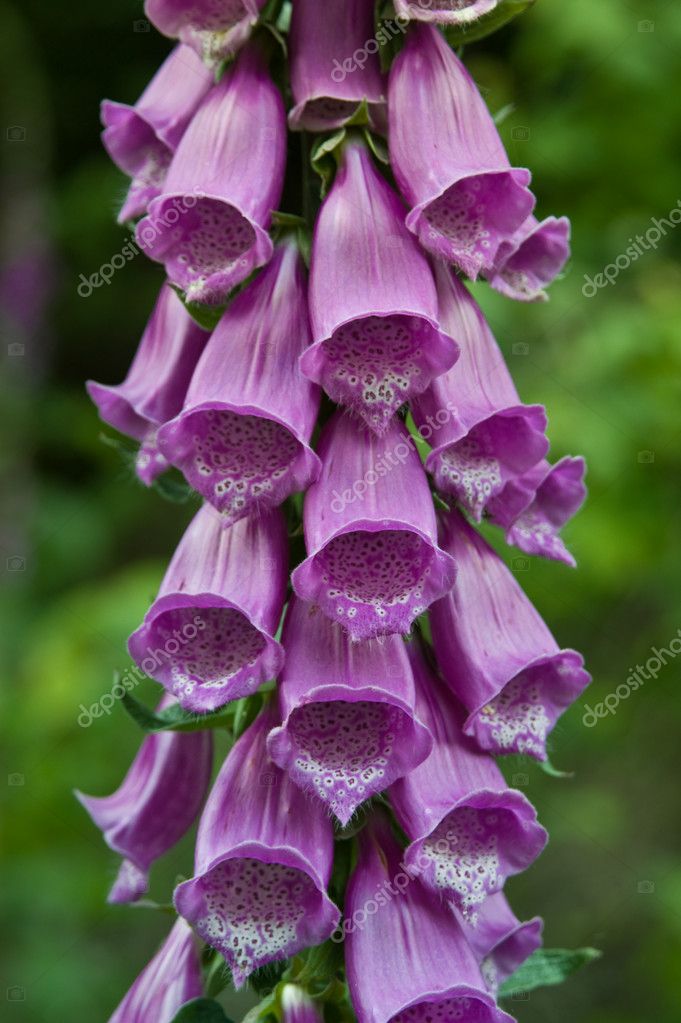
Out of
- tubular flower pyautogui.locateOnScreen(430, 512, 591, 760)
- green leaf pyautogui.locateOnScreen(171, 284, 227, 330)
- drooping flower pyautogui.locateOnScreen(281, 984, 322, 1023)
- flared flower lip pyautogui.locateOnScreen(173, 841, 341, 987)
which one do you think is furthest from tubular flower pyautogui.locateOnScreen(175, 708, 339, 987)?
green leaf pyautogui.locateOnScreen(171, 284, 227, 330)

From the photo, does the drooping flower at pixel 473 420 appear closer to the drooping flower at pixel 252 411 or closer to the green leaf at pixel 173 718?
the drooping flower at pixel 252 411

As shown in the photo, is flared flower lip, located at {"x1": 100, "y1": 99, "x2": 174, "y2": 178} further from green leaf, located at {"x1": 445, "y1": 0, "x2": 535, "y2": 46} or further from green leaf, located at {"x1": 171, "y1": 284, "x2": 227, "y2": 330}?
green leaf, located at {"x1": 445, "y1": 0, "x2": 535, "y2": 46}

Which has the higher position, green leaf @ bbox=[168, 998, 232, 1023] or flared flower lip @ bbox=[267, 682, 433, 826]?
flared flower lip @ bbox=[267, 682, 433, 826]

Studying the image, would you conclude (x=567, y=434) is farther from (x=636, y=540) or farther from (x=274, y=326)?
(x=274, y=326)

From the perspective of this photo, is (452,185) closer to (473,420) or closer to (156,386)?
(473,420)

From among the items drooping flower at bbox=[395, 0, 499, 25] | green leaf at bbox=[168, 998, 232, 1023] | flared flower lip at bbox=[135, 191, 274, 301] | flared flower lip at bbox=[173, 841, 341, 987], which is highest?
drooping flower at bbox=[395, 0, 499, 25]

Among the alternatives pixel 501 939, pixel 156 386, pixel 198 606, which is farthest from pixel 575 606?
pixel 198 606

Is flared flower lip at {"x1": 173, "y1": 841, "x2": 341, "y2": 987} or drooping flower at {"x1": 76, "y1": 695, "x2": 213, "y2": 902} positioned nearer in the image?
flared flower lip at {"x1": 173, "y1": 841, "x2": 341, "y2": 987}
